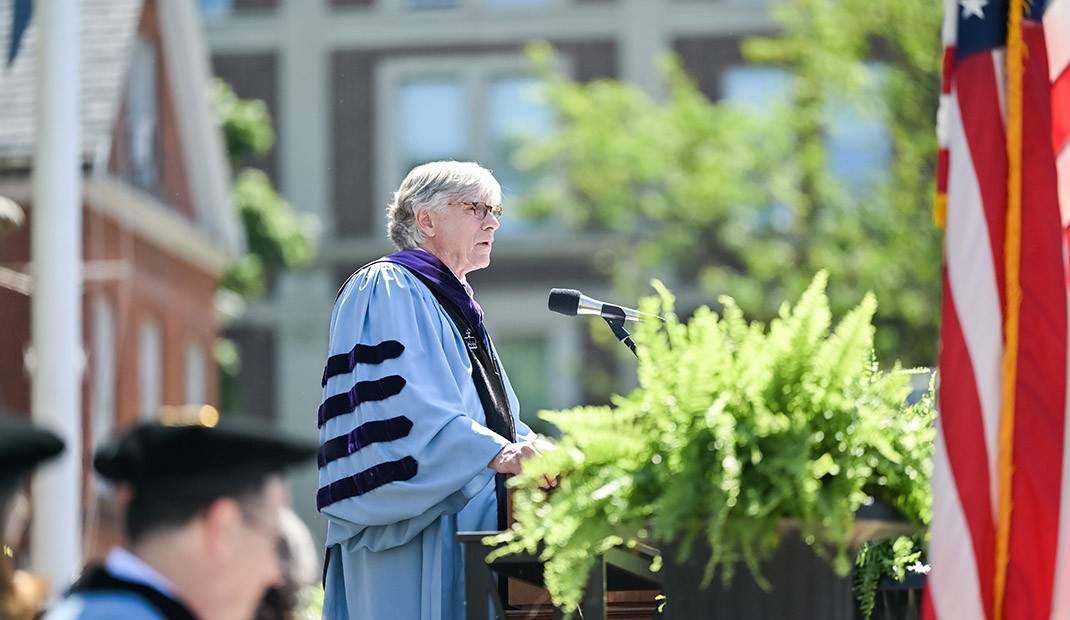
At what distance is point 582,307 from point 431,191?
0.75 metres

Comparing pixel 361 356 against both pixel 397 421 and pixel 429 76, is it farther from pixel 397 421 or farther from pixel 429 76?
pixel 429 76

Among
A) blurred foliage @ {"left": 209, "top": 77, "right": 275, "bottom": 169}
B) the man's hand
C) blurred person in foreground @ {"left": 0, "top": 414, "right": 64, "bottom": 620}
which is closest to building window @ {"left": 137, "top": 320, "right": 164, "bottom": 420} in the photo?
blurred foliage @ {"left": 209, "top": 77, "right": 275, "bottom": 169}

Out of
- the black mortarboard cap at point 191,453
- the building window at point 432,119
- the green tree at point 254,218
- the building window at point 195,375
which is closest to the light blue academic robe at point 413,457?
the black mortarboard cap at point 191,453

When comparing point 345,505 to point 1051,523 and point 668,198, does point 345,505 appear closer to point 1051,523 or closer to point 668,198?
point 1051,523

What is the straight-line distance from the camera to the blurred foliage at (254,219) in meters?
25.1

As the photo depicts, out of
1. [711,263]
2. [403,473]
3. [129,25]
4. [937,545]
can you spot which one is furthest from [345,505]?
[711,263]

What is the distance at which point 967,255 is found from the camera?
3676 mm

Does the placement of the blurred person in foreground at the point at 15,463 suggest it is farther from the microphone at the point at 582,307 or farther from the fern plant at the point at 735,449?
the microphone at the point at 582,307

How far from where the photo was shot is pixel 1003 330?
3633 millimetres

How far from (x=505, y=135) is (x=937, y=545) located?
1019 inches

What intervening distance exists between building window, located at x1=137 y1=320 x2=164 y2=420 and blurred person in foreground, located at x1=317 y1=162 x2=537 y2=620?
54.5 feet

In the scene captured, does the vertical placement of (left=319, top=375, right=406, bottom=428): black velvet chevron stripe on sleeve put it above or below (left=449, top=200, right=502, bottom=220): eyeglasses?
below

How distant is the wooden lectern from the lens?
402 cm

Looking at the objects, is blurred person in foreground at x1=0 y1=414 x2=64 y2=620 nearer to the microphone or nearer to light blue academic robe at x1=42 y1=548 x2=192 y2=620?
light blue academic robe at x1=42 y1=548 x2=192 y2=620
